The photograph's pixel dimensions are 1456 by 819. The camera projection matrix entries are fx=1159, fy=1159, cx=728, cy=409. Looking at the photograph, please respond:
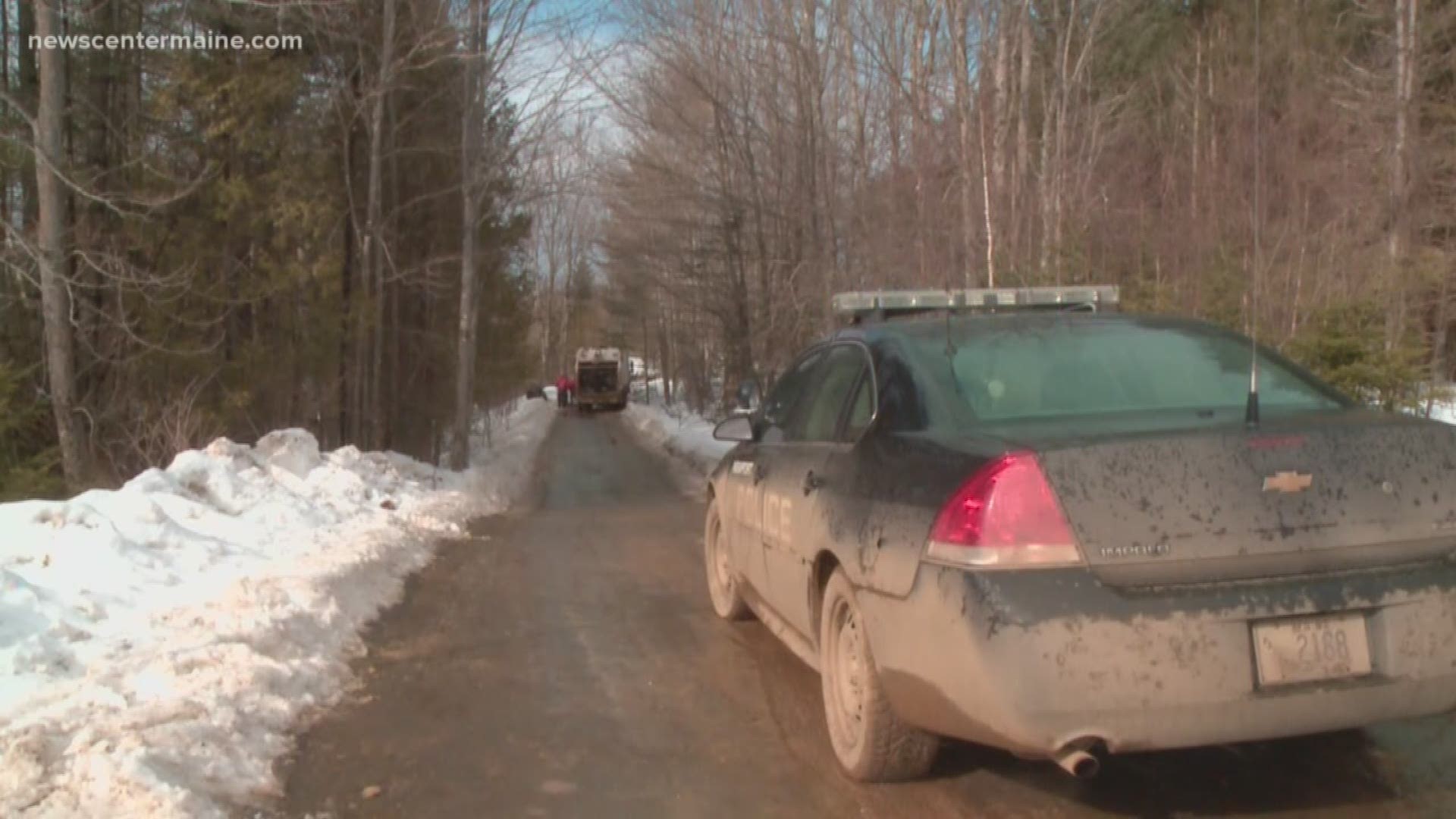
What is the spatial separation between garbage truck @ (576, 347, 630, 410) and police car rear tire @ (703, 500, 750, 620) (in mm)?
53361

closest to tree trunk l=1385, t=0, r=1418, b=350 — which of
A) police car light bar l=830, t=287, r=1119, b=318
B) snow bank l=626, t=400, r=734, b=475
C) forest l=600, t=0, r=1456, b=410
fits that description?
forest l=600, t=0, r=1456, b=410

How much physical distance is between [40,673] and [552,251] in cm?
6449

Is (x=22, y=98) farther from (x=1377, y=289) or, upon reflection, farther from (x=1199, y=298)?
(x=1377, y=289)

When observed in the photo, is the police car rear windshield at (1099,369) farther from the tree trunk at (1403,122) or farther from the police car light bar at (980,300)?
the tree trunk at (1403,122)

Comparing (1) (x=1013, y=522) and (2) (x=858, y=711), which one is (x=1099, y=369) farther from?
(2) (x=858, y=711)

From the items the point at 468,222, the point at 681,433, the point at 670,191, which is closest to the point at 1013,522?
the point at 468,222

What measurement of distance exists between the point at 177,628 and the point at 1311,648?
5.31 m

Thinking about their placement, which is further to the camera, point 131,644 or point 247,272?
point 247,272

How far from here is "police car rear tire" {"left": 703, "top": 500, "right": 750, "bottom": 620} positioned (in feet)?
22.9

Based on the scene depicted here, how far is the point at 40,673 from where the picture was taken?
517 cm

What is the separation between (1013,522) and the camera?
3.53 m

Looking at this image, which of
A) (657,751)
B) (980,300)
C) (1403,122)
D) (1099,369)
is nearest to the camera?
(1099,369)

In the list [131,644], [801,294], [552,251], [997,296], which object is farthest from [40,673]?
[552,251]

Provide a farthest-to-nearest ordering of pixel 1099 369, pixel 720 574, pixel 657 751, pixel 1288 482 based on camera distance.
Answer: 1. pixel 720 574
2. pixel 657 751
3. pixel 1099 369
4. pixel 1288 482
